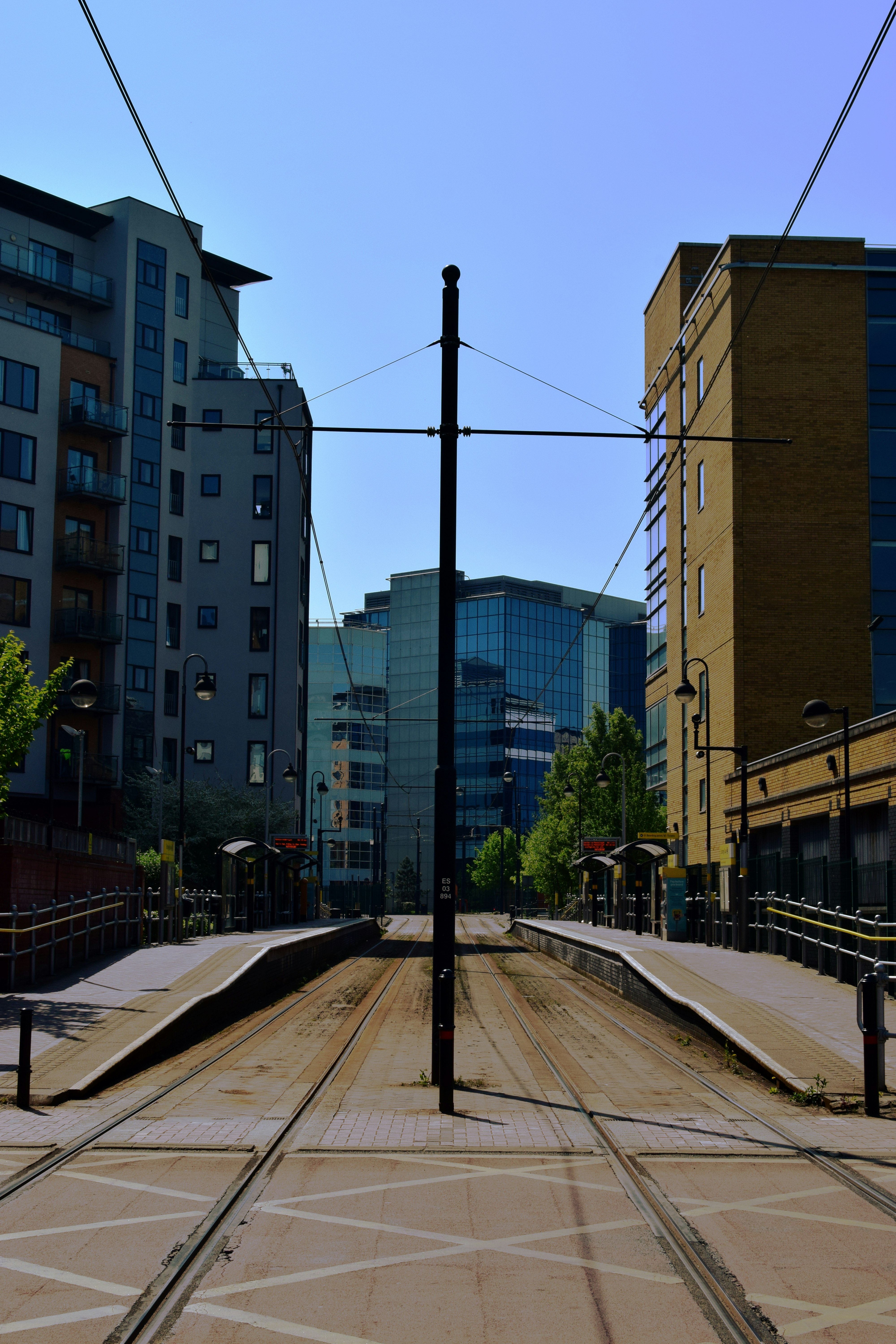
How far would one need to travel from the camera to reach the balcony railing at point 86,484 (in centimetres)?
5734

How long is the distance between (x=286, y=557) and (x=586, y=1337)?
65.6 metres

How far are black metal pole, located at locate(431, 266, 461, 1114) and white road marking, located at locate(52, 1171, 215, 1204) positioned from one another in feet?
16.6

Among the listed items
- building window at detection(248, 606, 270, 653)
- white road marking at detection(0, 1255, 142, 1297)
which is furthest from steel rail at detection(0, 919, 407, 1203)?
building window at detection(248, 606, 270, 653)

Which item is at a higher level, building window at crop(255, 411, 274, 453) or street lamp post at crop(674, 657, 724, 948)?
building window at crop(255, 411, 274, 453)

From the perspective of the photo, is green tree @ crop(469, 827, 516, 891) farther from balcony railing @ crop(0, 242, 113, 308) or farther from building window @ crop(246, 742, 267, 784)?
balcony railing @ crop(0, 242, 113, 308)

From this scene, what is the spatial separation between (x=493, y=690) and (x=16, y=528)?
91303 mm

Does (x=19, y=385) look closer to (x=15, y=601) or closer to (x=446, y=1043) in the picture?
(x=15, y=601)

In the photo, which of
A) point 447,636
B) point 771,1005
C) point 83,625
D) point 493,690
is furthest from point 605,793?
point 493,690

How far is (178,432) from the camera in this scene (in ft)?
222

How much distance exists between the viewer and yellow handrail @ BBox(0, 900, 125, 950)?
18.4m

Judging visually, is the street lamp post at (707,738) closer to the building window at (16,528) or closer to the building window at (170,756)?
the building window at (170,756)

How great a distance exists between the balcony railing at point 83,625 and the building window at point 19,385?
28.4 feet

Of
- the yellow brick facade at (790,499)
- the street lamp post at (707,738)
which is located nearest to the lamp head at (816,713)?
the street lamp post at (707,738)

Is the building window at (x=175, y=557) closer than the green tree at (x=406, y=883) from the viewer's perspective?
Yes
